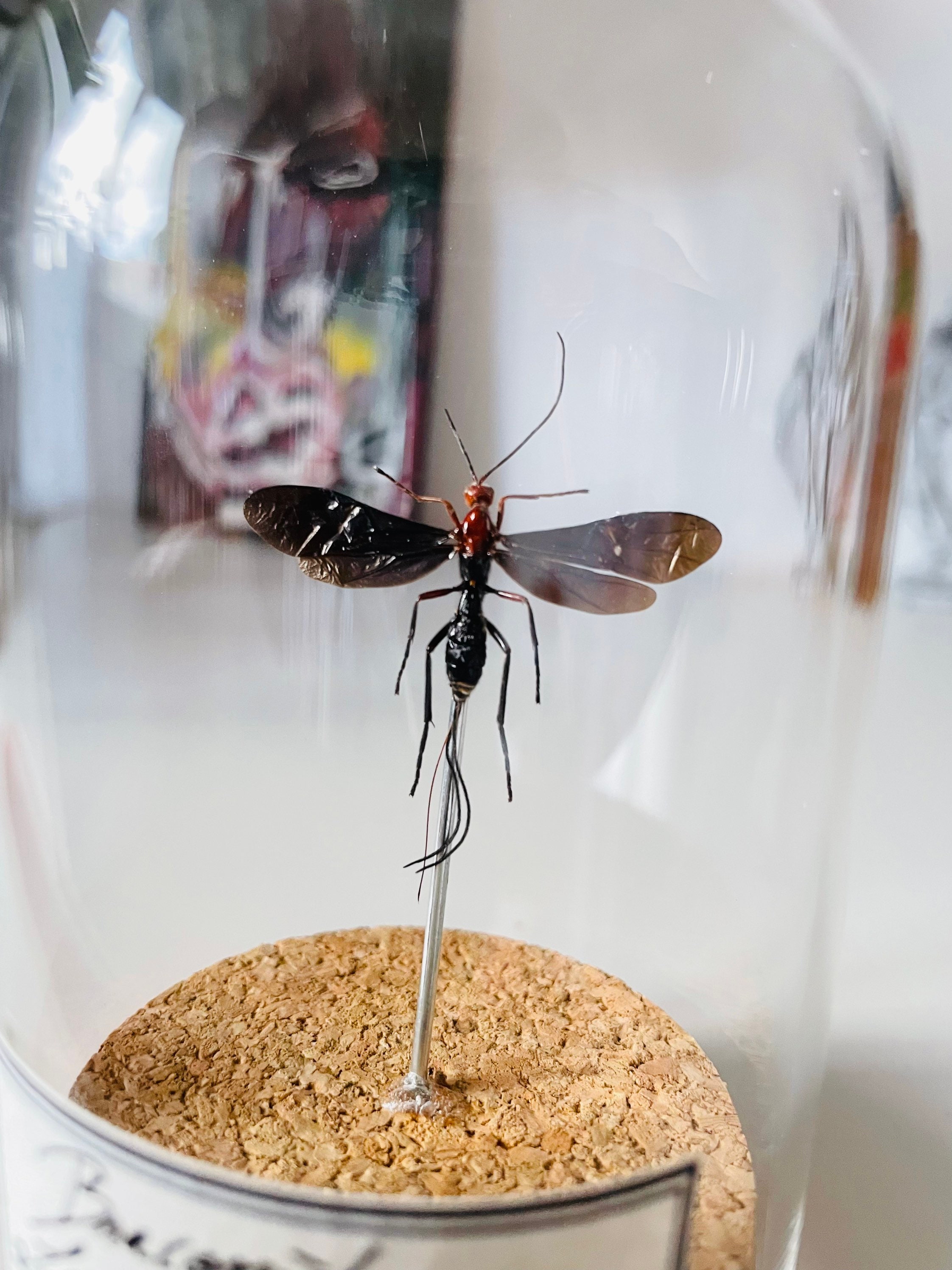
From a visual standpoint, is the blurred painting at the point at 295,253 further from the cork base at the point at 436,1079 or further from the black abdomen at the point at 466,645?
the cork base at the point at 436,1079

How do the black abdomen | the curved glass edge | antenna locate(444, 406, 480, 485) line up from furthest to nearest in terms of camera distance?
antenna locate(444, 406, 480, 485) < the black abdomen < the curved glass edge

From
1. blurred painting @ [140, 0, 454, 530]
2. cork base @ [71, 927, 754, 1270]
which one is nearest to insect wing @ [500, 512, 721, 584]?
blurred painting @ [140, 0, 454, 530]

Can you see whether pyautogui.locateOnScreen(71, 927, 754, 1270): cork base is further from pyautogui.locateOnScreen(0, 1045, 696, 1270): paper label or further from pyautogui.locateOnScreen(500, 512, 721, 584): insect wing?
pyautogui.locateOnScreen(500, 512, 721, 584): insect wing

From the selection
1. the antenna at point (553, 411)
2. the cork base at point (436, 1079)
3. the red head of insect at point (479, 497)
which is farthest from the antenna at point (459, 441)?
the cork base at point (436, 1079)

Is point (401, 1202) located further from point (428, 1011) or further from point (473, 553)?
point (473, 553)

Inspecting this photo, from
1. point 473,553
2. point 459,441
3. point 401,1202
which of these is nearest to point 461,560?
point 473,553
